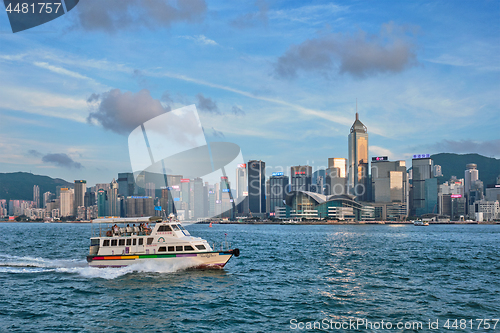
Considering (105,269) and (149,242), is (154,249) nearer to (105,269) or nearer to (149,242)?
(149,242)

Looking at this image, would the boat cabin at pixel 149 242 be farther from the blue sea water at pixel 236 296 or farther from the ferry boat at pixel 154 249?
the blue sea water at pixel 236 296

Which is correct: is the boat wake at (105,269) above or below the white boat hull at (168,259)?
below

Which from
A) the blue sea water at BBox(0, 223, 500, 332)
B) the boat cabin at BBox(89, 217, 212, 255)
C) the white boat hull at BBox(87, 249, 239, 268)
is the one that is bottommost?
the blue sea water at BBox(0, 223, 500, 332)

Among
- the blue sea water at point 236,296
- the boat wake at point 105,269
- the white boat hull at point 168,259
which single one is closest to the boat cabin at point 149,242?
the white boat hull at point 168,259

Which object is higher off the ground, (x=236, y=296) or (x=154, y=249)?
(x=154, y=249)

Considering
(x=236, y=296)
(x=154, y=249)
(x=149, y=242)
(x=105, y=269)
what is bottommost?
(x=236, y=296)

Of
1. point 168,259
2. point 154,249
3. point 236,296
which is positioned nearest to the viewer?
point 236,296

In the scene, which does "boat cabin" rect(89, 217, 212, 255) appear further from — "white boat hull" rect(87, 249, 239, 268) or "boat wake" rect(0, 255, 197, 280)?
"boat wake" rect(0, 255, 197, 280)

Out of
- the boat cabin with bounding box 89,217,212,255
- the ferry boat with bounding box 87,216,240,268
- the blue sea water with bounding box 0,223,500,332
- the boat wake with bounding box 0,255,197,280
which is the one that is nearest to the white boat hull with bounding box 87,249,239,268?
the ferry boat with bounding box 87,216,240,268

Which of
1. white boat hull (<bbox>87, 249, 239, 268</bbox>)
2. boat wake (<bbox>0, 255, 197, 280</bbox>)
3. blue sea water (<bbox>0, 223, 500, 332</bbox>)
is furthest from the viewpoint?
white boat hull (<bbox>87, 249, 239, 268</bbox>)

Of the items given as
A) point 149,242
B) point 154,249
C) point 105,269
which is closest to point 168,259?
point 154,249

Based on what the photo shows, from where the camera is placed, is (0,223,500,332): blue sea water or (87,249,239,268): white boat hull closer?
(0,223,500,332): blue sea water

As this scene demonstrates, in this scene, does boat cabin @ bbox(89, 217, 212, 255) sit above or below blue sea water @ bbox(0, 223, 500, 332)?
above

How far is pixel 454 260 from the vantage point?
55.9 meters
